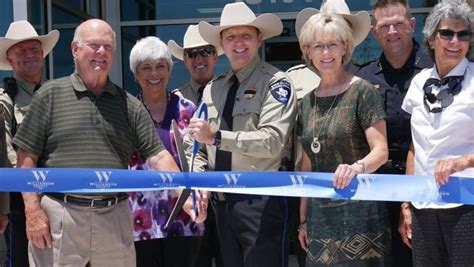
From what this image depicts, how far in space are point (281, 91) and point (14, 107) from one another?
1948 mm

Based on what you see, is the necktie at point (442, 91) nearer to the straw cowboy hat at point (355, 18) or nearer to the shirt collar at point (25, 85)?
the straw cowboy hat at point (355, 18)

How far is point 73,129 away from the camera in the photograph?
372cm

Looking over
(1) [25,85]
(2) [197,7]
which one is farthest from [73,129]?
(2) [197,7]

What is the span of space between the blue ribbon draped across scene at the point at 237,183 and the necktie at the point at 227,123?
0.74ft

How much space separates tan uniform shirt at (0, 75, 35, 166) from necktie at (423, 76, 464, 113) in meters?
2.61

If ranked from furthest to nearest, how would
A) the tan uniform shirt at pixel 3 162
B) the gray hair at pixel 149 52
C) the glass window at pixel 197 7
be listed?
the glass window at pixel 197 7
the gray hair at pixel 149 52
the tan uniform shirt at pixel 3 162

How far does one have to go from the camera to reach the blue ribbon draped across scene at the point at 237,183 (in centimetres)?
348

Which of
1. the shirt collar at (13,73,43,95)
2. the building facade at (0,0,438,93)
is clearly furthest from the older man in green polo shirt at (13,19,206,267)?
the building facade at (0,0,438,93)

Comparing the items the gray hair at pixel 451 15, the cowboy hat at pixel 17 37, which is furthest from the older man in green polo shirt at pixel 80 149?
the gray hair at pixel 451 15

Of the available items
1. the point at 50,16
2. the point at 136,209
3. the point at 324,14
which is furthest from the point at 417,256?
the point at 50,16

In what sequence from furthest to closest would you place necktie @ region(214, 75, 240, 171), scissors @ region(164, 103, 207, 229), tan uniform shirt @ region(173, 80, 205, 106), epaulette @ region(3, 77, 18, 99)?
1. tan uniform shirt @ region(173, 80, 205, 106)
2. epaulette @ region(3, 77, 18, 99)
3. necktie @ region(214, 75, 240, 171)
4. scissors @ region(164, 103, 207, 229)

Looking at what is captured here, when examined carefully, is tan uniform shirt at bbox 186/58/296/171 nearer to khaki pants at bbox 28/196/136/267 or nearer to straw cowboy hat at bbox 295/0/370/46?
khaki pants at bbox 28/196/136/267

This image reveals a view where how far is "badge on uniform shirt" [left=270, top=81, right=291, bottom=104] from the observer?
382cm

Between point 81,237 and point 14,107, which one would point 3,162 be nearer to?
point 14,107
